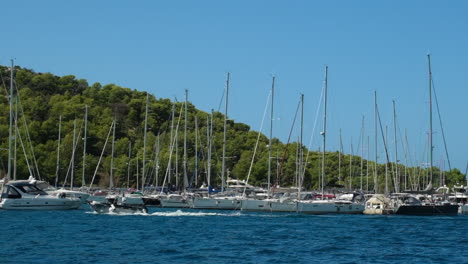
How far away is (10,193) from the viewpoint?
61.4m

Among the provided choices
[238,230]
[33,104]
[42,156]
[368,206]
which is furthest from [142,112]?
[238,230]

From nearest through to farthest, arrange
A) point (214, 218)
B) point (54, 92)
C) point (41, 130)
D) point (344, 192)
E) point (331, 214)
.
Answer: point (214, 218) < point (331, 214) < point (344, 192) < point (41, 130) < point (54, 92)

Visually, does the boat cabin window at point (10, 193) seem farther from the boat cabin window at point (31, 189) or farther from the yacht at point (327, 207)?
the yacht at point (327, 207)

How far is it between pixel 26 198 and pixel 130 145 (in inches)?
1791

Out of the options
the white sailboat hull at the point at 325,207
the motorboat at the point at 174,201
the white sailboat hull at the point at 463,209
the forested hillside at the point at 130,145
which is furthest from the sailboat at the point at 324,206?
the forested hillside at the point at 130,145

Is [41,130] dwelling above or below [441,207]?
above

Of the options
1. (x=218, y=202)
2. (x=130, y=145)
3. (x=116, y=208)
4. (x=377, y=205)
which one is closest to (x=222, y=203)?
(x=218, y=202)

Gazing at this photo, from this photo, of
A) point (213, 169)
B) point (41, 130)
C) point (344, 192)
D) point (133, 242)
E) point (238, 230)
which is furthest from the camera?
point (41, 130)

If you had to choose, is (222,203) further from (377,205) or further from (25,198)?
(25,198)

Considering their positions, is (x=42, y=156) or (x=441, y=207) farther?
(x=42, y=156)

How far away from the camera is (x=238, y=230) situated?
1827 inches

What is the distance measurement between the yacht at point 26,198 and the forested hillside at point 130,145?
2253 cm

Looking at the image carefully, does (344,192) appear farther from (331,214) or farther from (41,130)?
(41,130)

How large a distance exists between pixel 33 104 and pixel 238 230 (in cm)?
10195
